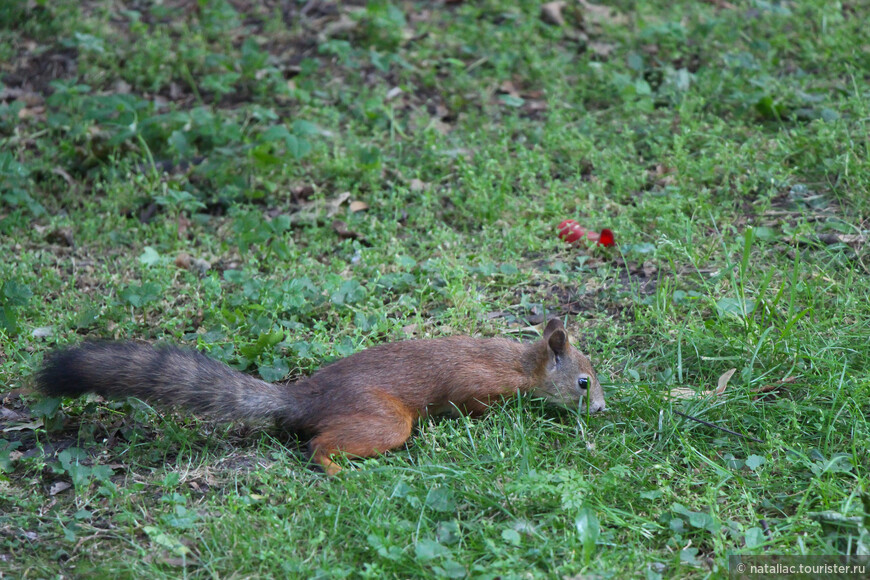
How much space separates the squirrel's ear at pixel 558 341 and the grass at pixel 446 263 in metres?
0.33

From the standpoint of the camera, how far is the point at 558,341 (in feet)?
Result: 14.5

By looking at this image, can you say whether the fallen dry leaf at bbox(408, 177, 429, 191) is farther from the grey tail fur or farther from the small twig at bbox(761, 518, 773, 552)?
the small twig at bbox(761, 518, 773, 552)

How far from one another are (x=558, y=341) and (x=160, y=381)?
1.97m

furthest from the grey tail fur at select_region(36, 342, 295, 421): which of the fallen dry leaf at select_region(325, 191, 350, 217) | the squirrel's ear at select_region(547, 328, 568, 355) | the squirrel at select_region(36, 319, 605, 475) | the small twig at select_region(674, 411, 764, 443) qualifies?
the fallen dry leaf at select_region(325, 191, 350, 217)

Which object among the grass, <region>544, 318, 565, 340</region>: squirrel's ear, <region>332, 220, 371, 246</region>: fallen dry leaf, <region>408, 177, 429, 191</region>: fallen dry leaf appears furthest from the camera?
<region>408, 177, 429, 191</region>: fallen dry leaf

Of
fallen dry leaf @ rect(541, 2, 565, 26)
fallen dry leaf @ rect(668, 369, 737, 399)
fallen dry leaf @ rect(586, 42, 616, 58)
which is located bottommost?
fallen dry leaf @ rect(668, 369, 737, 399)

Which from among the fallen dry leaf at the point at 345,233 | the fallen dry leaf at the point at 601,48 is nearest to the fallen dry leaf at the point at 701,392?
the fallen dry leaf at the point at 345,233

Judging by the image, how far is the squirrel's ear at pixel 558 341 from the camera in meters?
4.38

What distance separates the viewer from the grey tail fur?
3973 mm

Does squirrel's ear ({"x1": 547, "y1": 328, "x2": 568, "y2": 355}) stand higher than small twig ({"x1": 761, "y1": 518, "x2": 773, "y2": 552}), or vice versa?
squirrel's ear ({"x1": 547, "y1": 328, "x2": 568, "y2": 355})

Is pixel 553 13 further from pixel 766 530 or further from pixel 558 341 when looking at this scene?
pixel 766 530

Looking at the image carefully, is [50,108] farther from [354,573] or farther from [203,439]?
[354,573]

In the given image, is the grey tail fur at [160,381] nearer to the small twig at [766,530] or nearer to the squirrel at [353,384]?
the squirrel at [353,384]

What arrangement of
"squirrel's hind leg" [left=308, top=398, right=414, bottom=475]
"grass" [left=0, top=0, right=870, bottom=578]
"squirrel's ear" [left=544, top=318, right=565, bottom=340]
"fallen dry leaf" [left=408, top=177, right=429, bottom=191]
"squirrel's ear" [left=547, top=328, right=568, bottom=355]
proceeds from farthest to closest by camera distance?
"fallen dry leaf" [left=408, top=177, right=429, bottom=191] < "squirrel's ear" [left=544, top=318, right=565, bottom=340] < "squirrel's ear" [left=547, top=328, right=568, bottom=355] < "squirrel's hind leg" [left=308, top=398, right=414, bottom=475] < "grass" [left=0, top=0, right=870, bottom=578]
